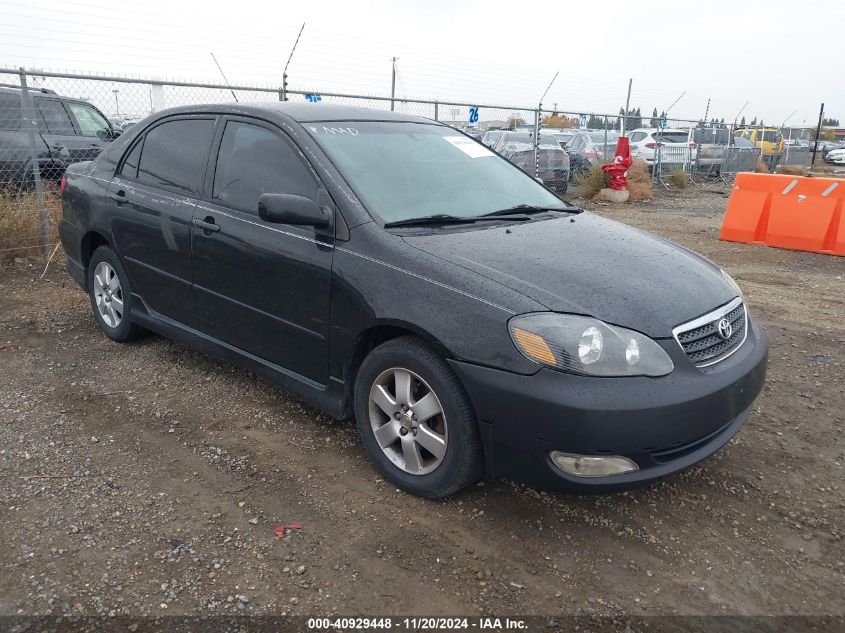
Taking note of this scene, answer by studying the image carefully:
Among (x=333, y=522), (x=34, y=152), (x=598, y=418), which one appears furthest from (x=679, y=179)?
(x=333, y=522)

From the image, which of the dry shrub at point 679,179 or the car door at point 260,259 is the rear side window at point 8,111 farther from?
the dry shrub at point 679,179

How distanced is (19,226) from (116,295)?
3.53 meters

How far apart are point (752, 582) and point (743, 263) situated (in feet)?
21.5

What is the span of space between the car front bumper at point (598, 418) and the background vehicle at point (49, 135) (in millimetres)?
6543

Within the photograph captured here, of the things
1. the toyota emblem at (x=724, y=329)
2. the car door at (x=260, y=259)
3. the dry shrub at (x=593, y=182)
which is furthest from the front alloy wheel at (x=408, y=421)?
the dry shrub at (x=593, y=182)

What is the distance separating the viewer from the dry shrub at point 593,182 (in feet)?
48.3

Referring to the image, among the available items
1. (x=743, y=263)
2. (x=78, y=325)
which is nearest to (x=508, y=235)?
(x=78, y=325)

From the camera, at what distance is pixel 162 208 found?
406 cm

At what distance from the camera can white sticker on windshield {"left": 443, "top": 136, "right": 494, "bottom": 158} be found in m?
4.04

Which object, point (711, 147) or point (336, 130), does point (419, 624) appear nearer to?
point (336, 130)

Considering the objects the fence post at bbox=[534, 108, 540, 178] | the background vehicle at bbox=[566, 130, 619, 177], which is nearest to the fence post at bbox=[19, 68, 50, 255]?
the fence post at bbox=[534, 108, 540, 178]

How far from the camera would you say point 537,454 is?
2.57 m

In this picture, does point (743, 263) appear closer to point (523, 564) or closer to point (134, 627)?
point (523, 564)

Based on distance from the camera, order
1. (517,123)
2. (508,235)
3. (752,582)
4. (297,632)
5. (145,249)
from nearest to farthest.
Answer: (297,632) → (752,582) → (508,235) → (145,249) → (517,123)
